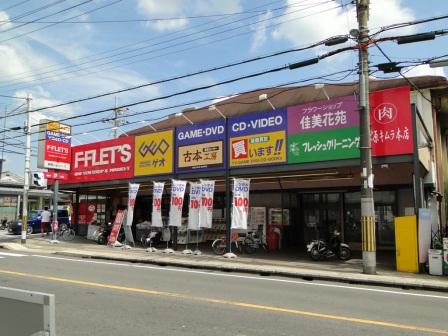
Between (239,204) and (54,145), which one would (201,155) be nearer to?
(239,204)

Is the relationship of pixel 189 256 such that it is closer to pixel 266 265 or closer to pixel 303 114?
pixel 266 265

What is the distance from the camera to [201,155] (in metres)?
21.1

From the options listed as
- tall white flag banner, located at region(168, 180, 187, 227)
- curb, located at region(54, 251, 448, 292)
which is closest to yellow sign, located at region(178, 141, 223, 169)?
tall white flag banner, located at region(168, 180, 187, 227)

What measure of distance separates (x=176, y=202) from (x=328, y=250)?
6.62 meters

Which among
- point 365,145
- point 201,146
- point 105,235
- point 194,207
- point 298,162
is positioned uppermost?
point 201,146

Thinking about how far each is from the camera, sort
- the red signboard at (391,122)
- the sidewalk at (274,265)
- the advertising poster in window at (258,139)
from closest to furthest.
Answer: the sidewalk at (274,265) → the red signboard at (391,122) → the advertising poster in window at (258,139)

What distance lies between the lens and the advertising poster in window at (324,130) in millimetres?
16844

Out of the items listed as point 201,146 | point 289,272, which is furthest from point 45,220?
point 289,272

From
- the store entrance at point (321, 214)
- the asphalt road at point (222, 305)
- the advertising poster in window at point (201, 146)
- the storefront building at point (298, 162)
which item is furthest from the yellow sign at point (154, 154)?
the asphalt road at point (222, 305)

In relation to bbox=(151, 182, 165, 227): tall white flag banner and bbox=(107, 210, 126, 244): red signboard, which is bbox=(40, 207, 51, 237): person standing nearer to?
bbox=(107, 210, 126, 244): red signboard

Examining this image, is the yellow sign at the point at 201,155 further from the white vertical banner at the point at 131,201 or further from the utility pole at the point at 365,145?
the utility pole at the point at 365,145

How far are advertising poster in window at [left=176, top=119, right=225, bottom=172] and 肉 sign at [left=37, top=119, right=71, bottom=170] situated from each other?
7774 millimetres

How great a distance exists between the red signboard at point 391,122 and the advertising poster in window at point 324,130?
599 mm

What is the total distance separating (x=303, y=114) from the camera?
18062 mm
